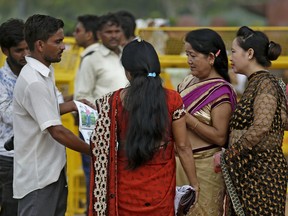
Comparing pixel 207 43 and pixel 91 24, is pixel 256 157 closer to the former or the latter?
pixel 207 43

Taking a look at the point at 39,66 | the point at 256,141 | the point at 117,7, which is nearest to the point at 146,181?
the point at 256,141

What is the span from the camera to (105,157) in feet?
16.1

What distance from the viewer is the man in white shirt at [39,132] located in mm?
5066

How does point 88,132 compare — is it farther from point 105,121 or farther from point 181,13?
point 181,13

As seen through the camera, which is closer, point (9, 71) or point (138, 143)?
point (138, 143)

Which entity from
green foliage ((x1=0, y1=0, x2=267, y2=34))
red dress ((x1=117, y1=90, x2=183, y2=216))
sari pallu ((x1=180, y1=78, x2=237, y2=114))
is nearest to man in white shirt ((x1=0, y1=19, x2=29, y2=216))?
red dress ((x1=117, y1=90, x2=183, y2=216))

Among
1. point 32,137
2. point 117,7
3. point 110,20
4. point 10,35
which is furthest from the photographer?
point 117,7

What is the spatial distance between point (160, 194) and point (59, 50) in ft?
3.69

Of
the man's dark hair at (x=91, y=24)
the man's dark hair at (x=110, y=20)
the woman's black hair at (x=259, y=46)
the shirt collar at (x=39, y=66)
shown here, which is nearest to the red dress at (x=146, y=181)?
the shirt collar at (x=39, y=66)

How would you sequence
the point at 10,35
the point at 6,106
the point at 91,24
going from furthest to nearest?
the point at 91,24 < the point at 10,35 < the point at 6,106

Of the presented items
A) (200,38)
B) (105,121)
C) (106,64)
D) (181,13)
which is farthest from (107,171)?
(181,13)

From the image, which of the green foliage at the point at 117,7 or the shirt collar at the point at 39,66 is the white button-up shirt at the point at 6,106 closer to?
the shirt collar at the point at 39,66

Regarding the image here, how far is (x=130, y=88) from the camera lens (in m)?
4.86

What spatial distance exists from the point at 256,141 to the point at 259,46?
62 cm
